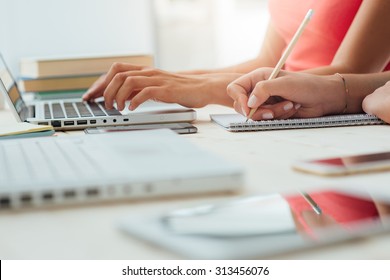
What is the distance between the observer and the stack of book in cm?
204

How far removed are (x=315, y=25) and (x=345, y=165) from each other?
98 centimetres

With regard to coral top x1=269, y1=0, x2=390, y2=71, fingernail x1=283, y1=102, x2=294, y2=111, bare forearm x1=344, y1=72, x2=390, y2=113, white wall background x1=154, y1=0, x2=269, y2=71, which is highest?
white wall background x1=154, y1=0, x2=269, y2=71

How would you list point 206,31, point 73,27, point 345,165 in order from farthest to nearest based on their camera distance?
point 206,31 → point 73,27 → point 345,165

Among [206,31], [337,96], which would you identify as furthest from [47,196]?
[206,31]

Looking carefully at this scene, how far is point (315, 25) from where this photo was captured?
1.60 meters

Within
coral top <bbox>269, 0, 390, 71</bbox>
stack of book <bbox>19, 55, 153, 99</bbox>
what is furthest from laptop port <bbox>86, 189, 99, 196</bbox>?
stack of book <bbox>19, 55, 153, 99</bbox>

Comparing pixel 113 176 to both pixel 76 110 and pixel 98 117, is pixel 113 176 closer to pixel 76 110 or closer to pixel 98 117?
pixel 98 117

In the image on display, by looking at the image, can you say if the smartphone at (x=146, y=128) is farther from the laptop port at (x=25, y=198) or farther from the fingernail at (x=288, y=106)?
the laptop port at (x=25, y=198)

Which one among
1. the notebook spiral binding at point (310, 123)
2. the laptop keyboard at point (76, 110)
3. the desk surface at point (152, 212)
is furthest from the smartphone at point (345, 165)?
the laptop keyboard at point (76, 110)

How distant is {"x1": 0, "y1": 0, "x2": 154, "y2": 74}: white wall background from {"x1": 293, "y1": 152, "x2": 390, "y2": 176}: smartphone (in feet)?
6.22

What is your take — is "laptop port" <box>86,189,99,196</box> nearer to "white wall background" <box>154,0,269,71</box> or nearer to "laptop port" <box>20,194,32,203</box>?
"laptop port" <box>20,194,32,203</box>

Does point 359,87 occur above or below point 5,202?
above

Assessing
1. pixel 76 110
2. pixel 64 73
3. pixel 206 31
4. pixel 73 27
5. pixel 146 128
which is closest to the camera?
pixel 146 128
